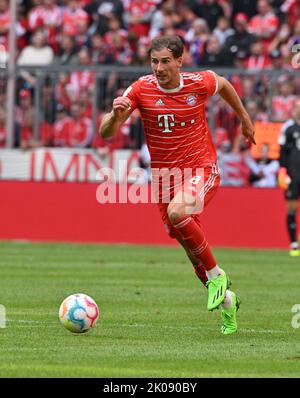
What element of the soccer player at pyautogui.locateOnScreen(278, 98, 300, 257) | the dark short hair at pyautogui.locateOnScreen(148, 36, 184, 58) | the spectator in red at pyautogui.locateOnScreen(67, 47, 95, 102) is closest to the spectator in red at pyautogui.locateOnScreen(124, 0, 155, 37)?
the spectator in red at pyautogui.locateOnScreen(67, 47, 95, 102)

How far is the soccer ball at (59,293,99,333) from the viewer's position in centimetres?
1012

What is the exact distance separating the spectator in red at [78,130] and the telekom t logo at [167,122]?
13303 mm

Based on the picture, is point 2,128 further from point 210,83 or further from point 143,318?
point 210,83

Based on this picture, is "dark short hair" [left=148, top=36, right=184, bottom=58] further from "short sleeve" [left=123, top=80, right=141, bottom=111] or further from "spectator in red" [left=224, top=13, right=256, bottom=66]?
"spectator in red" [left=224, top=13, right=256, bottom=66]

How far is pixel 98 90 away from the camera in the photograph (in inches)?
958

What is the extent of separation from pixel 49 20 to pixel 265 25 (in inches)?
208

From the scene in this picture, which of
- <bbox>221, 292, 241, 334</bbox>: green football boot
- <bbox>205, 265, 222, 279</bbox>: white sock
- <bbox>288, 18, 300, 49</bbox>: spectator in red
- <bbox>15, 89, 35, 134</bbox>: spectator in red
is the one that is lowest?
<bbox>221, 292, 241, 334</bbox>: green football boot

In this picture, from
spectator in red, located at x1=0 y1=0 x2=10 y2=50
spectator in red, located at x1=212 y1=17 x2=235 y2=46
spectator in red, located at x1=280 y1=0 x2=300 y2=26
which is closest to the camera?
spectator in red, located at x1=212 y1=17 x2=235 y2=46

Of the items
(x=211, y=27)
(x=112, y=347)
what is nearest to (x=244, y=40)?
(x=211, y=27)

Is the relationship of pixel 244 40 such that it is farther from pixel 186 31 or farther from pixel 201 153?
pixel 201 153

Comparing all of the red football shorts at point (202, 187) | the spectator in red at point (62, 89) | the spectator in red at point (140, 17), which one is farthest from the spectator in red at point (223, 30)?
the red football shorts at point (202, 187)

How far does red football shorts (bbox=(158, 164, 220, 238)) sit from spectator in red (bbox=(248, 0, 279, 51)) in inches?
580

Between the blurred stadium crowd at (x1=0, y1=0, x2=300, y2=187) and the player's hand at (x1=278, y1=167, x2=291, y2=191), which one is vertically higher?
the blurred stadium crowd at (x1=0, y1=0, x2=300, y2=187)

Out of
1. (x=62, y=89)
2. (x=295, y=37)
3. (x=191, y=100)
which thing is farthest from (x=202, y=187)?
(x=295, y=37)
